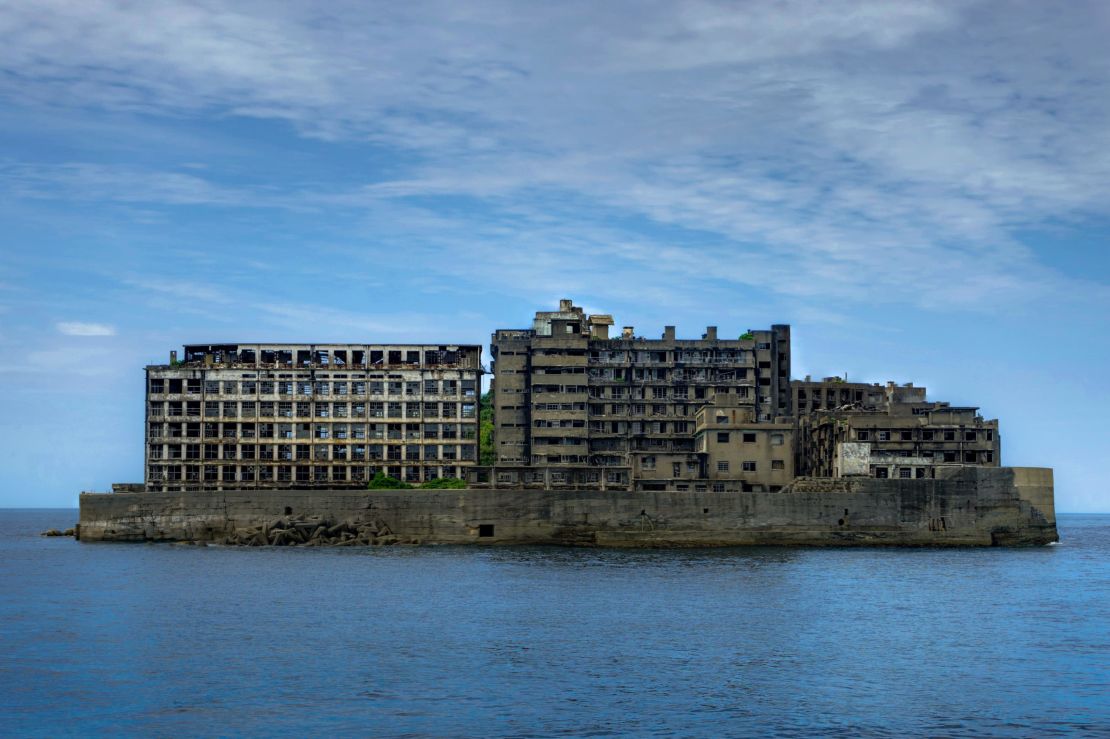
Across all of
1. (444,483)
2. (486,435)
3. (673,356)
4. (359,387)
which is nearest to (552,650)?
(444,483)

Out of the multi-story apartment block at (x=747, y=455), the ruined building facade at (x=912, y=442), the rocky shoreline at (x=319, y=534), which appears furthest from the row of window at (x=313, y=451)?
the ruined building facade at (x=912, y=442)

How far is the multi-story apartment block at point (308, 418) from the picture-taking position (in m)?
140

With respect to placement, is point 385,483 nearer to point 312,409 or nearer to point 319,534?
point 312,409

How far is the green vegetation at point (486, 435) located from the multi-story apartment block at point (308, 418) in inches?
200

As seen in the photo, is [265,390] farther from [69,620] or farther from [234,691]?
[234,691]

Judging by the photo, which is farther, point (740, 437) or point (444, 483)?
point (444, 483)

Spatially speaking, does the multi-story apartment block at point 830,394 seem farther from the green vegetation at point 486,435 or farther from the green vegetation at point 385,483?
the green vegetation at point 385,483

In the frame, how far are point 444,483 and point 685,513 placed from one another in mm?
31308

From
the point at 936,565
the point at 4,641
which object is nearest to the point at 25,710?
the point at 4,641

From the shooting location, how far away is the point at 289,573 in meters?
87.4

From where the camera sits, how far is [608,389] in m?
148

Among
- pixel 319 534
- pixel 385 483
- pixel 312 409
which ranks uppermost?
pixel 312 409

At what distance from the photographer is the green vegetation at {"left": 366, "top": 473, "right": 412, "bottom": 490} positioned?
135 meters

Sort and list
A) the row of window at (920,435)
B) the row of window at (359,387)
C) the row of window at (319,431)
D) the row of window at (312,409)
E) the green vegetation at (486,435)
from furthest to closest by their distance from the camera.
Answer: the green vegetation at (486,435) → the row of window at (359,387) → the row of window at (312,409) → the row of window at (319,431) → the row of window at (920,435)
